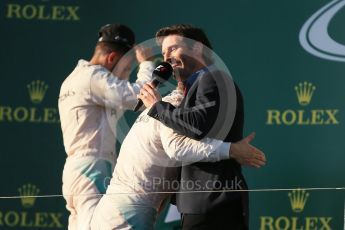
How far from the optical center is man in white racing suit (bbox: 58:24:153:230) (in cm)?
421

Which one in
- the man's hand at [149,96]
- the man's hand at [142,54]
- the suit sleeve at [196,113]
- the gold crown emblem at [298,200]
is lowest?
the gold crown emblem at [298,200]

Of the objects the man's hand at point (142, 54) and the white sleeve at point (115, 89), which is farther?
the man's hand at point (142, 54)

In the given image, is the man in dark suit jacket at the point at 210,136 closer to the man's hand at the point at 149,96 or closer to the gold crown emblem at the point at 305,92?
the man's hand at the point at 149,96

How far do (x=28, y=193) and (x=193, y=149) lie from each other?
→ 1.99 meters

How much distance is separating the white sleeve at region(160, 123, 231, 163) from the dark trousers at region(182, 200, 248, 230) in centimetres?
19

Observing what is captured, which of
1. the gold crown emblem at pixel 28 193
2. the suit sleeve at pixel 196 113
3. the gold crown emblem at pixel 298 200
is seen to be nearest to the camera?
the suit sleeve at pixel 196 113

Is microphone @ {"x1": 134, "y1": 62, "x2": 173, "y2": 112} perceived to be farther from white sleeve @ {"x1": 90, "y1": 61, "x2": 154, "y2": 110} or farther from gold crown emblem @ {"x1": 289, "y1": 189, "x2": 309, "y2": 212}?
gold crown emblem @ {"x1": 289, "y1": 189, "x2": 309, "y2": 212}

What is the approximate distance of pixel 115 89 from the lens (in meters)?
4.20

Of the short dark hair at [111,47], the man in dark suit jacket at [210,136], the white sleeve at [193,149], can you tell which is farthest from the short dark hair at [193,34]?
the short dark hair at [111,47]

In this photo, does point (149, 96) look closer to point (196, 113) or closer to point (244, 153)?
point (196, 113)

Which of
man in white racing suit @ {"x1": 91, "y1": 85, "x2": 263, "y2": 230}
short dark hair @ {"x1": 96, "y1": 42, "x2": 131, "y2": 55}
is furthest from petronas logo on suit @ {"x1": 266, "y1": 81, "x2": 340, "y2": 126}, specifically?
man in white racing suit @ {"x1": 91, "y1": 85, "x2": 263, "y2": 230}

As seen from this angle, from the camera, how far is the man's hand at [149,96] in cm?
334

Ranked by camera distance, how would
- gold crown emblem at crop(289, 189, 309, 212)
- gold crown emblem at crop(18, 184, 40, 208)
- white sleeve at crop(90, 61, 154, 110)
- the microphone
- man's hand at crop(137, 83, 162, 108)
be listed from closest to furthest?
man's hand at crop(137, 83, 162, 108)
the microphone
white sleeve at crop(90, 61, 154, 110)
gold crown emblem at crop(289, 189, 309, 212)
gold crown emblem at crop(18, 184, 40, 208)

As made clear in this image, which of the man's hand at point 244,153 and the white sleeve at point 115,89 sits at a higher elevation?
the white sleeve at point 115,89
